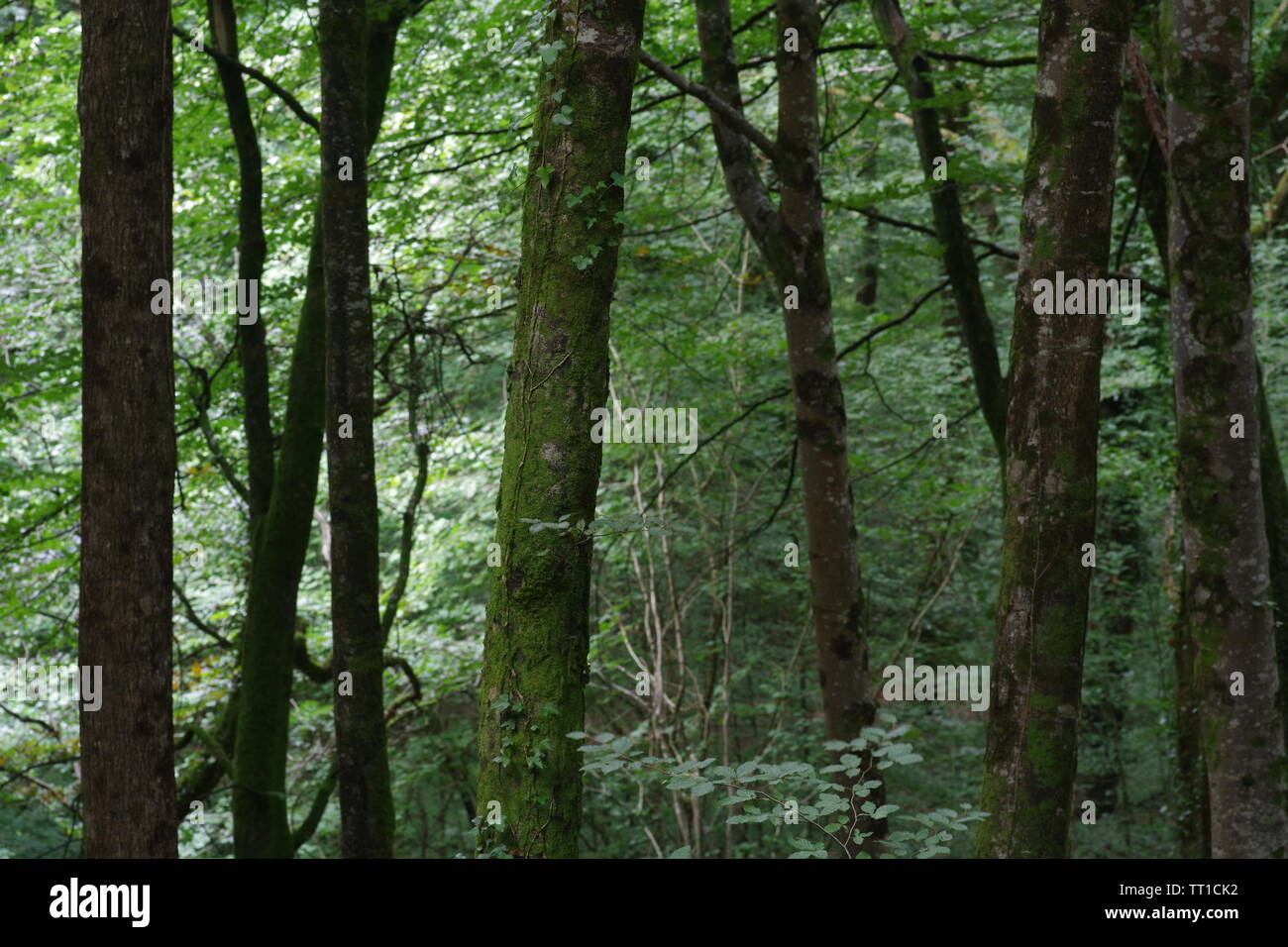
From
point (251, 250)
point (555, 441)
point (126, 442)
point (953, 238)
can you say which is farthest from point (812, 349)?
point (126, 442)

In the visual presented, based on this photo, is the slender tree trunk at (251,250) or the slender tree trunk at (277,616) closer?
the slender tree trunk at (277,616)

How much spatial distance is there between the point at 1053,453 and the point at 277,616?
4595 millimetres

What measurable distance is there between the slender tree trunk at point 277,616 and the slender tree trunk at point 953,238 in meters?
3.94

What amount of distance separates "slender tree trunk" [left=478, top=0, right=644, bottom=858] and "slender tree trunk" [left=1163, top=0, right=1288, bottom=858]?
264 centimetres

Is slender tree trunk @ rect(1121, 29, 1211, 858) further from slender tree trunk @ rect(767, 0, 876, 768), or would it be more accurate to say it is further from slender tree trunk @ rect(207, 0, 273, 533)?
slender tree trunk @ rect(207, 0, 273, 533)

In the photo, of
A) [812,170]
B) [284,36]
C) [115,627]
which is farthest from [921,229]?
[115,627]

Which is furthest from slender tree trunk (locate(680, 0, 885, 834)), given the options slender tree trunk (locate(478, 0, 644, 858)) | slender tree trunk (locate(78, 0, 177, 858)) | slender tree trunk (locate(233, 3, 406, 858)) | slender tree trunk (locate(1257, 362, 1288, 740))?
slender tree trunk (locate(78, 0, 177, 858))

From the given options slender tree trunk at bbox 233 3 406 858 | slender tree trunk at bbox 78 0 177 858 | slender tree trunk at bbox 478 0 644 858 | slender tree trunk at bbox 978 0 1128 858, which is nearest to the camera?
slender tree trunk at bbox 478 0 644 858

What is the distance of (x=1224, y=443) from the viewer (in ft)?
15.3

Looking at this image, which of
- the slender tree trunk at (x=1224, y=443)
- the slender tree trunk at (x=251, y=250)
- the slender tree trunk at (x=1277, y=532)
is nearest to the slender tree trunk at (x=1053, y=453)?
the slender tree trunk at (x=1224, y=443)

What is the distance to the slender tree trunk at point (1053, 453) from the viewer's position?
12.7 ft

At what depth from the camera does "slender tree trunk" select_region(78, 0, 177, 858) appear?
346 centimetres

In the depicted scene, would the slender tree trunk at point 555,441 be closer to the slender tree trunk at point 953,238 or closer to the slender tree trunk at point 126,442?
the slender tree trunk at point 126,442

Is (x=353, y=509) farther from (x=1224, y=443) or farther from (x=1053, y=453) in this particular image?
(x=1224, y=443)
